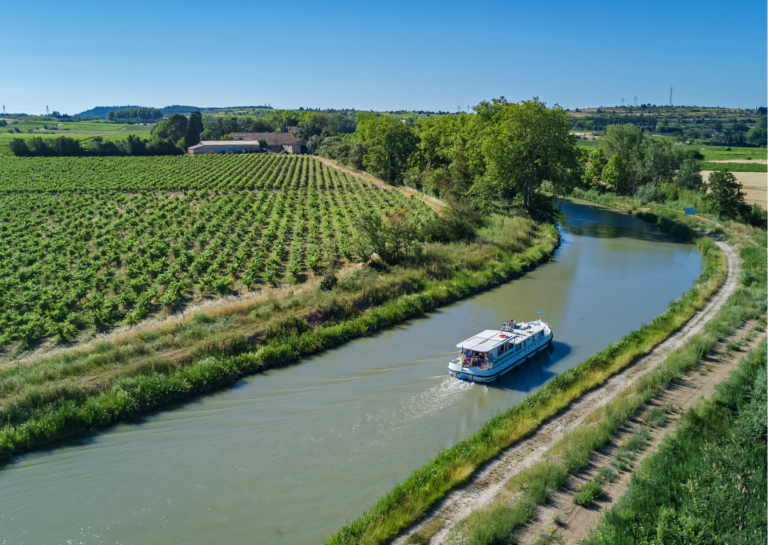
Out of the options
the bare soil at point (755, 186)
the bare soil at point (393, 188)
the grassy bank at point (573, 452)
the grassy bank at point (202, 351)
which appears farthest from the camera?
the bare soil at point (755, 186)

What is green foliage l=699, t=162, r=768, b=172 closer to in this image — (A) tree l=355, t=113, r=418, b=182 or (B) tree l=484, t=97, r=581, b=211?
(A) tree l=355, t=113, r=418, b=182

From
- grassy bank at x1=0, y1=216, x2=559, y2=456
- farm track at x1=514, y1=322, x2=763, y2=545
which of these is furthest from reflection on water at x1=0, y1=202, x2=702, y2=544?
farm track at x1=514, y1=322, x2=763, y2=545

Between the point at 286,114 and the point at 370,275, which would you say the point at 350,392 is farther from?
the point at 286,114

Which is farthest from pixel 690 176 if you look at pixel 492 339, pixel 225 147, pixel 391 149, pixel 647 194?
pixel 225 147

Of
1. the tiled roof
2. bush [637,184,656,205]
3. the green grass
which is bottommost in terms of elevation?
bush [637,184,656,205]

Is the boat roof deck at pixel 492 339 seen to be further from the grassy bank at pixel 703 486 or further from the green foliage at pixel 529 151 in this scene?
the green foliage at pixel 529 151

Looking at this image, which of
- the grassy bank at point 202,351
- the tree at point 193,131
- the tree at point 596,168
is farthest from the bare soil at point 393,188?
the tree at point 193,131
